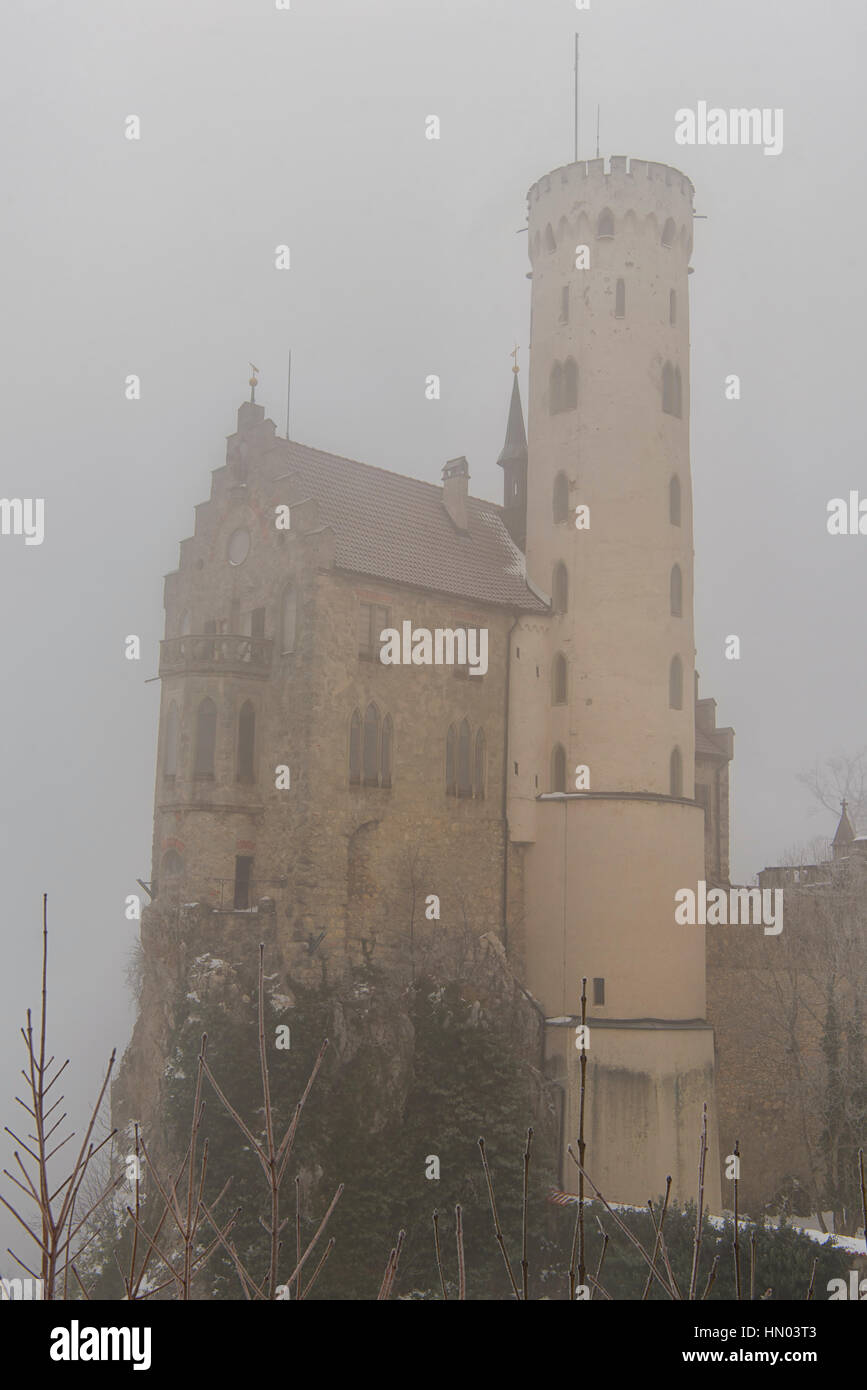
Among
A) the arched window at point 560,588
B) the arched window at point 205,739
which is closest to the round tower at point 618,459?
the arched window at point 560,588

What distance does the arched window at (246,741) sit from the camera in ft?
120

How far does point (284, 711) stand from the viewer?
120 feet

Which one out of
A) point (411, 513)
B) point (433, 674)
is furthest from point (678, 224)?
point (433, 674)

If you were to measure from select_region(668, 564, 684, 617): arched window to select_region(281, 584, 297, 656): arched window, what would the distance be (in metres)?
12.3

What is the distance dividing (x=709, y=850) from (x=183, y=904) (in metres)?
22.6

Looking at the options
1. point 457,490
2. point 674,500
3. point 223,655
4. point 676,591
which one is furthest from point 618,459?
point 223,655

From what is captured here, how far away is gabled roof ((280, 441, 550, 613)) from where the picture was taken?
38.3 m

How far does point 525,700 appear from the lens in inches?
1601

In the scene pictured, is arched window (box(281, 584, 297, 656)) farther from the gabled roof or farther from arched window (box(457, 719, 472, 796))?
arched window (box(457, 719, 472, 796))

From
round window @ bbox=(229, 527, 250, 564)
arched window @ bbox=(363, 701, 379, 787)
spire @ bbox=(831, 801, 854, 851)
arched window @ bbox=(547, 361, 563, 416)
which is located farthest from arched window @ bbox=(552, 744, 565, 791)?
spire @ bbox=(831, 801, 854, 851)

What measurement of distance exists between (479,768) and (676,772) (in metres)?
6.33
